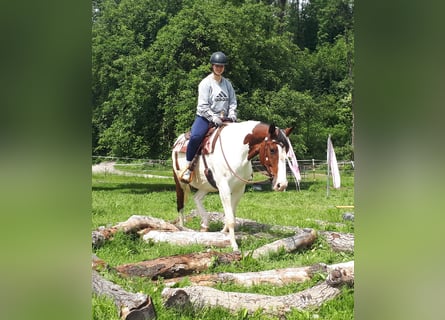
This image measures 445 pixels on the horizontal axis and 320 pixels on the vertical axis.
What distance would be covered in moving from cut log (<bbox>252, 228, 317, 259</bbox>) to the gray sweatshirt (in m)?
1.53

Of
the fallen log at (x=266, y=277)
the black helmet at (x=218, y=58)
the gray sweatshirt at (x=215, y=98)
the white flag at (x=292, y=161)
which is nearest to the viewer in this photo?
the fallen log at (x=266, y=277)

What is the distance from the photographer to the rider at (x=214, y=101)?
5145 mm

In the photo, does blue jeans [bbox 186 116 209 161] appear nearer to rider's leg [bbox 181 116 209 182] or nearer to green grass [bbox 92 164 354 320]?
rider's leg [bbox 181 116 209 182]

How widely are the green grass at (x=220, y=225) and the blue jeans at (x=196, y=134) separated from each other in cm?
81

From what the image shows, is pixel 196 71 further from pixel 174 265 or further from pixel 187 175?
pixel 174 265

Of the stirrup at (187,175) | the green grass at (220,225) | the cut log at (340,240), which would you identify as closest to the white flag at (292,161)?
the green grass at (220,225)

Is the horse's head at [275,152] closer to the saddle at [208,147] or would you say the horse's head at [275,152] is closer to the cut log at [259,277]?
the saddle at [208,147]

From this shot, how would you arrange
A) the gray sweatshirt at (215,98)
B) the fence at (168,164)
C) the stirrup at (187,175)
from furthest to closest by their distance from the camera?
the fence at (168,164) < the stirrup at (187,175) < the gray sweatshirt at (215,98)
